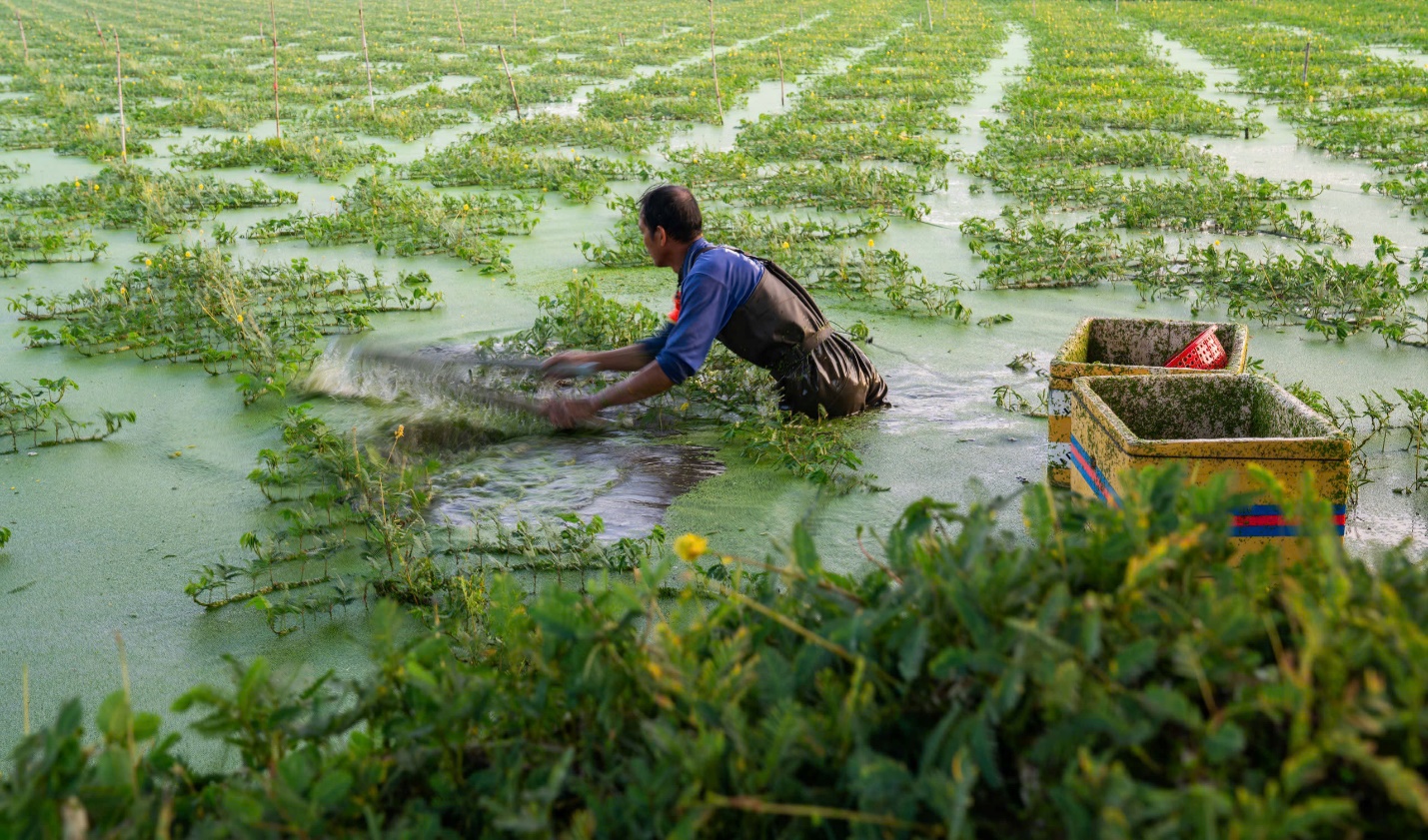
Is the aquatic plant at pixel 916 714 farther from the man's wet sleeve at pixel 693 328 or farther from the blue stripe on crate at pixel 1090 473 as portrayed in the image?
the man's wet sleeve at pixel 693 328

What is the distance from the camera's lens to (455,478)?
420 centimetres

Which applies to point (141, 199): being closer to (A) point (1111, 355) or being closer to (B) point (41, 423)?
(B) point (41, 423)

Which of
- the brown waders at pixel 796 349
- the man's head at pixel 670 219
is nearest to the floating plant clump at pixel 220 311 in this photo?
the man's head at pixel 670 219

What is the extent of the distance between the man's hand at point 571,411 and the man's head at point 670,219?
66cm

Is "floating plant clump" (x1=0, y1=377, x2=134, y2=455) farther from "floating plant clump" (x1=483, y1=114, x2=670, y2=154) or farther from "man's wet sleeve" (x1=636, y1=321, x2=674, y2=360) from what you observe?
"floating plant clump" (x1=483, y1=114, x2=670, y2=154)

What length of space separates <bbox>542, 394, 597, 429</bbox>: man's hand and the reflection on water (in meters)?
0.20

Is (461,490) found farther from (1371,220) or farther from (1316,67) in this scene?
(1316,67)

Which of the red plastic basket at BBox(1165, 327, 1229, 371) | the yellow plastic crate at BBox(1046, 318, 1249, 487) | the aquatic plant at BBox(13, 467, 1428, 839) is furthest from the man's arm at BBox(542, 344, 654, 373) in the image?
the aquatic plant at BBox(13, 467, 1428, 839)

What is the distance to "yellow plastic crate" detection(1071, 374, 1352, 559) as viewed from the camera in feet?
8.45

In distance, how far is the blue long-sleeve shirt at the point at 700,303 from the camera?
159 inches

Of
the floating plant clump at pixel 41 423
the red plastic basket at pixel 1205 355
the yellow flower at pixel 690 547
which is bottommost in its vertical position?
the floating plant clump at pixel 41 423

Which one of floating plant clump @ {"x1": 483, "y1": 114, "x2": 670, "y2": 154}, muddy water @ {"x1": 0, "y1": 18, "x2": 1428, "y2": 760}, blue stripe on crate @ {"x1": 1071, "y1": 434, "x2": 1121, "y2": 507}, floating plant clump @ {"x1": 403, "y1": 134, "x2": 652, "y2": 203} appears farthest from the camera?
floating plant clump @ {"x1": 483, "y1": 114, "x2": 670, "y2": 154}

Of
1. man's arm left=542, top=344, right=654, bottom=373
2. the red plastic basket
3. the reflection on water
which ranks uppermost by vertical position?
the red plastic basket

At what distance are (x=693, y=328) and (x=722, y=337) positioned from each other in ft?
1.24
